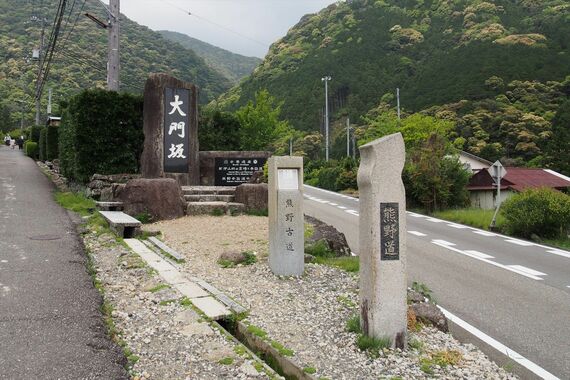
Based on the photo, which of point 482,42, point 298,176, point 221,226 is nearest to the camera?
point 298,176

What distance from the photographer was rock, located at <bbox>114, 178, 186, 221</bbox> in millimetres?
10844

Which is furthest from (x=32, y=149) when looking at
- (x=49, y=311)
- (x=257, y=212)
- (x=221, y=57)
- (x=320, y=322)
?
(x=221, y=57)

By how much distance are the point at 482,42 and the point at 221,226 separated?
49.4m

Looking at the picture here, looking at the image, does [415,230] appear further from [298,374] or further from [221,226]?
[298,374]

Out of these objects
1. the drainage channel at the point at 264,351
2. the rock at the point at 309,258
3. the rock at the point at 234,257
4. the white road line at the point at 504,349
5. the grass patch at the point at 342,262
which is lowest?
the white road line at the point at 504,349

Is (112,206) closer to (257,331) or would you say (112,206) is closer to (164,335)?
(164,335)

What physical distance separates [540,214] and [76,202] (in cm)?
1390

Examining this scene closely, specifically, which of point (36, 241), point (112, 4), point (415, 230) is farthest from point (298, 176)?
point (112, 4)

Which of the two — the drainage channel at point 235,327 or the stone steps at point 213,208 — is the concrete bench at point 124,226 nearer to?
the drainage channel at point 235,327

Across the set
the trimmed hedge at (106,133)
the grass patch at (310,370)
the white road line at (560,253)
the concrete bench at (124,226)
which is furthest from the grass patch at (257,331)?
the trimmed hedge at (106,133)

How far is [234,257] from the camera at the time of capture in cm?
705

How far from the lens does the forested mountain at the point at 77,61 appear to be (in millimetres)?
34531

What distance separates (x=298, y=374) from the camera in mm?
3562

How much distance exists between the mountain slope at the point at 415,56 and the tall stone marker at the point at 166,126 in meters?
30.1
